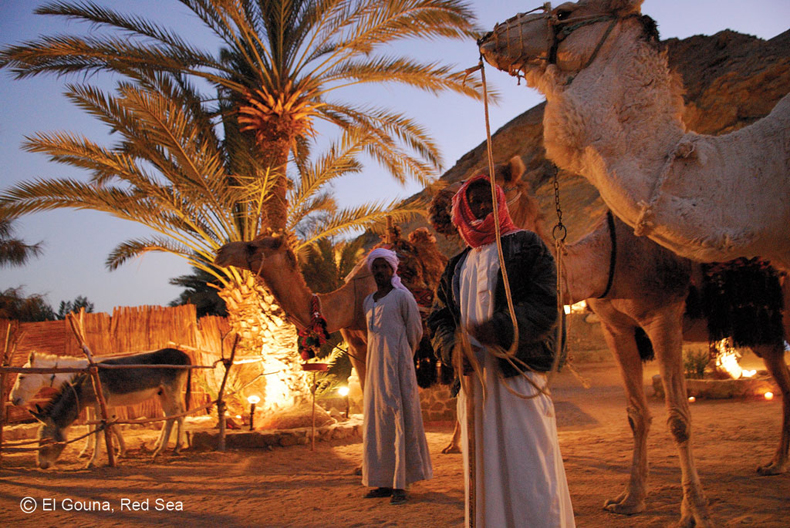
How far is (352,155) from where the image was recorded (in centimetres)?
977

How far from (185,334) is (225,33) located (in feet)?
19.5

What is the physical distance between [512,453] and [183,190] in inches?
320

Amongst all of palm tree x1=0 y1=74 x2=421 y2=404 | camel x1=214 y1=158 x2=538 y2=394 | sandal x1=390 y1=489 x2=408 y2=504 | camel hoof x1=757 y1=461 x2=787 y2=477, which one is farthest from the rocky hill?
sandal x1=390 y1=489 x2=408 y2=504

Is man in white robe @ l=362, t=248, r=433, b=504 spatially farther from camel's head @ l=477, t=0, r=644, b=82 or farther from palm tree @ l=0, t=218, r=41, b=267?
palm tree @ l=0, t=218, r=41, b=267

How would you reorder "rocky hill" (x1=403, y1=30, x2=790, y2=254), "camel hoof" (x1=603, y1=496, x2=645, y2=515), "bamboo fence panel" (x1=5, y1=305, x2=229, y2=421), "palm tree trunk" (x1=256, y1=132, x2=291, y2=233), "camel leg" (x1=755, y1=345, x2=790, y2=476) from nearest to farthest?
"camel hoof" (x1=603, y1=496, x2=645, y2=515), "camel leg" (x1=755, y1=345, x2=790, y2=476), "palm tree trunk" (x1=256, y1=132, x2=291, y2=233), "bamboo fence panel" (x1=5, y1=305, x2=229, y2=421), "rocky hill" (x1=403, y1=30, x2=790, y2=254)

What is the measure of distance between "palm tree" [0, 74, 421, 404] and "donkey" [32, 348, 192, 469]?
1.72 metres

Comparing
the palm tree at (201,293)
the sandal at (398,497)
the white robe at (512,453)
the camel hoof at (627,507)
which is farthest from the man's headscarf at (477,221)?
the palm tree at (201,293)

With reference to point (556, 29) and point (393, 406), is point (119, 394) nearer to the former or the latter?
point (393, 406)

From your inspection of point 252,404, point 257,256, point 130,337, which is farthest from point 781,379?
point 130,337

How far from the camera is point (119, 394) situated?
7105 mm

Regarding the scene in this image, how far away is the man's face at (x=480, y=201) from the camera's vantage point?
2711mm

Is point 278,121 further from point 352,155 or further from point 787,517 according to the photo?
point 787,517

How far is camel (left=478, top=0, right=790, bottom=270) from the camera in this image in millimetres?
2488

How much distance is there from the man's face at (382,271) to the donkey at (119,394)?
4164 mm
